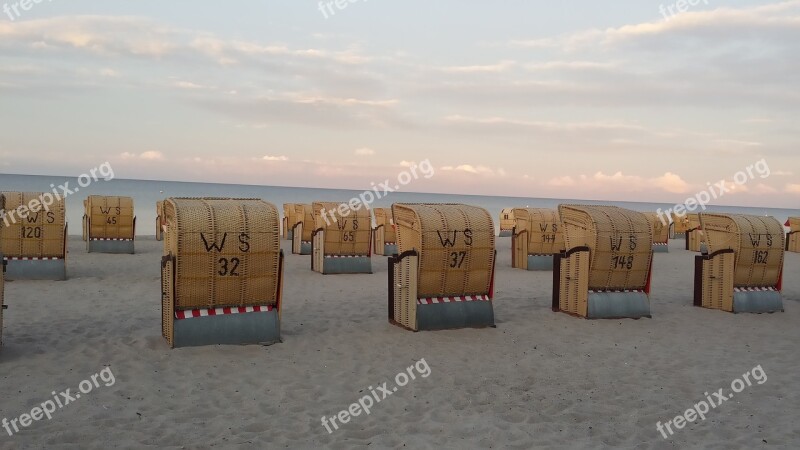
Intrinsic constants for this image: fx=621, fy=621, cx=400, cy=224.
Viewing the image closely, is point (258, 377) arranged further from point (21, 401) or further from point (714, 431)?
point (714, 431)

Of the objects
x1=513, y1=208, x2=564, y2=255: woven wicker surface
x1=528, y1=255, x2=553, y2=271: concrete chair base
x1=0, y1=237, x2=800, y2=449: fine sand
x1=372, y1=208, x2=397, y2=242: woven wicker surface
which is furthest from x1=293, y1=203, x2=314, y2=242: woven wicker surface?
x1=0, y1=237, x2=800, y2=449: fine sand

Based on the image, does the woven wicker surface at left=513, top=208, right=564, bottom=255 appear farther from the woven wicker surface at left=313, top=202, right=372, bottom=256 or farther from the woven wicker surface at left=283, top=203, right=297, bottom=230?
the woven wicker surface at left=283, top=203, right=297, bottom=230

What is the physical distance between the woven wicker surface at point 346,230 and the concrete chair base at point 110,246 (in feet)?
27.7

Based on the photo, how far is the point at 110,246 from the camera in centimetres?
2319

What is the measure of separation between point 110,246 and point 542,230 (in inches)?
624

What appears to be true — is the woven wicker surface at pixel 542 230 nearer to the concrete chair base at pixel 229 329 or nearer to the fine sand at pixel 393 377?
the fine sand at pixel 393 377

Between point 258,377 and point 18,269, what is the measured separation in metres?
10.6

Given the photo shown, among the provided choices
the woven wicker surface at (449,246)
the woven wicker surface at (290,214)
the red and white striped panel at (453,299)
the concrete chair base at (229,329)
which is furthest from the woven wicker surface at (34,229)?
the woven wicker surface at (290,214)

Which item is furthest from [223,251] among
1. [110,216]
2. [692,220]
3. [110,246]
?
[692,220]

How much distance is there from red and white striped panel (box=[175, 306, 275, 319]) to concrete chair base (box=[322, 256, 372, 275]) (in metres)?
9.35

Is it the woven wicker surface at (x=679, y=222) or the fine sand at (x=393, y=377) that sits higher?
the woven wicker surface at (x=679, y=222)

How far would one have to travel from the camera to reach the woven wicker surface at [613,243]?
40.9ft

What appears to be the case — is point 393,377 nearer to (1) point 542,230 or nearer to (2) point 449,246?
(2) point 449,246

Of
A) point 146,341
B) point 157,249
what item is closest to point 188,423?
point 146,341
